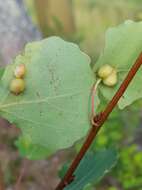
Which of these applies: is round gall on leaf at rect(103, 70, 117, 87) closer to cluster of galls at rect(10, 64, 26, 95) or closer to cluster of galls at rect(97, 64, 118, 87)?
cluster of galls at rect(97, 64, 118, 87)

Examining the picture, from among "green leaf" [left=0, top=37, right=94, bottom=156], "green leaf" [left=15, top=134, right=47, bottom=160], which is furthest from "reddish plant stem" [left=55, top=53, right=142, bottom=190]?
"green leaf" [left=15, top=134, right=47, bottom=160]

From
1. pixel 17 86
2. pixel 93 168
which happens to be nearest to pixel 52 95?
pixel 17 86

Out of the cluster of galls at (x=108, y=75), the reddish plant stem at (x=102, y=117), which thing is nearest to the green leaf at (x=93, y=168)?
the reddish plant stem at (x=102, y=117)

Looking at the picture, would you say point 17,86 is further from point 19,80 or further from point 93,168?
point 93,168

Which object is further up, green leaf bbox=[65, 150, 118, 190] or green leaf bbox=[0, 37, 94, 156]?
green leaf bbox=[0, 37, 94, 156]

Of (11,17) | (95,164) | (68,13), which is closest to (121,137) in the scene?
(11,17)

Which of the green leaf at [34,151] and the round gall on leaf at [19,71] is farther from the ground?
the round gall on leaf at [19,71]

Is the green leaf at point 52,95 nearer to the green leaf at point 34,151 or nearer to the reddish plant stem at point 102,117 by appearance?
the reddish plant stem at point 102,117
